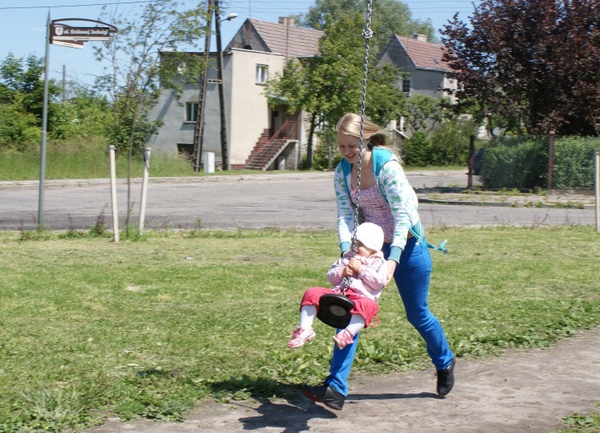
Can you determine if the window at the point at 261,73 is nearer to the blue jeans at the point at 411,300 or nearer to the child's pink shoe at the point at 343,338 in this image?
the blue jeans at the point at 411,300

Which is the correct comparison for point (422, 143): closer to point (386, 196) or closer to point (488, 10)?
point (488, 10)

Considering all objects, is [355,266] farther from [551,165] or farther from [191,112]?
[191,112]

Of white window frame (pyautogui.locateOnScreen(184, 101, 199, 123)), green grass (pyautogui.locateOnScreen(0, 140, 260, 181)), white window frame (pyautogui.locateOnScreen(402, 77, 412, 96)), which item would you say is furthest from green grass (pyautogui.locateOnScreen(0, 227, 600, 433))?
white window frame (pyautogui.locateOnScreen(402, 77, 412, 96))

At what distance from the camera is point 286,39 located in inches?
2438

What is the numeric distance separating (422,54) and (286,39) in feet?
47.0

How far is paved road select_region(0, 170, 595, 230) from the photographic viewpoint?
16.9 metres

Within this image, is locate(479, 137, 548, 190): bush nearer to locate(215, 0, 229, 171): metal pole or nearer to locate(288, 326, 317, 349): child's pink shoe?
locate(215, 0, 229, 171): metal pole

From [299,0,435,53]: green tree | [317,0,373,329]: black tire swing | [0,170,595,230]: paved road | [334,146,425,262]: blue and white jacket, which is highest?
[299,0,435,53]: green tree

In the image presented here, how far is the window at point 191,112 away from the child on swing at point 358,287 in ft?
158

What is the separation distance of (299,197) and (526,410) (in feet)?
68.0

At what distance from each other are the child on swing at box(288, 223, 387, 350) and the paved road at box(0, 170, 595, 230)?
31.7 ft

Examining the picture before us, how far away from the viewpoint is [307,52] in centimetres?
6316

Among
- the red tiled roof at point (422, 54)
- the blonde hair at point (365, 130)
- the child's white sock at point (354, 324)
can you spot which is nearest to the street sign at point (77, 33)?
the blonde hair at point (365, 130)

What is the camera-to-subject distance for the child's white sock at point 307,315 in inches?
185
